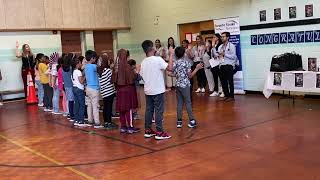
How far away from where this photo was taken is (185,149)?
5.06m

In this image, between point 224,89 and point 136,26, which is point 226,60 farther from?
point 136,26

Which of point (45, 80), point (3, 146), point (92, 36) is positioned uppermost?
point (92, 36)

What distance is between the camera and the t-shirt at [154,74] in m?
5.46

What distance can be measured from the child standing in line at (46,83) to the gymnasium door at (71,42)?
11.8 feet

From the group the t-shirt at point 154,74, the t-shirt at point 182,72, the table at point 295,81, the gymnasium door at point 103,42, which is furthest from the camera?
the gymnasium door at point 103,42

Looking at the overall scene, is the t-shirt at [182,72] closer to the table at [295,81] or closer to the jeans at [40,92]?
the table at [295,81]

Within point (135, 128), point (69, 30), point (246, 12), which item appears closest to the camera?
point (135, 128)

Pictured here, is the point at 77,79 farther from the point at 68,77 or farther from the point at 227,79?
the point at 227,79

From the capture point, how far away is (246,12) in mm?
9898

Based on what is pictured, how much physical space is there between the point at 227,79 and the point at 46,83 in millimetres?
4502

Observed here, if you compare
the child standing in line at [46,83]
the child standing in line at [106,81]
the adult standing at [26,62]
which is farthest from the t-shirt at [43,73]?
the child standing in line at [106,81]

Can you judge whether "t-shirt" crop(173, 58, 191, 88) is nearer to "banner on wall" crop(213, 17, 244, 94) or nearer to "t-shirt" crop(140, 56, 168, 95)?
"t-shirt" crop(140, 56, 168, 95)

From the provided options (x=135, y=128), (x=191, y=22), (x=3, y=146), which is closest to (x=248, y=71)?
(x=191, y=22)

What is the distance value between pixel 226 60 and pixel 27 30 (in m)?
6.56
